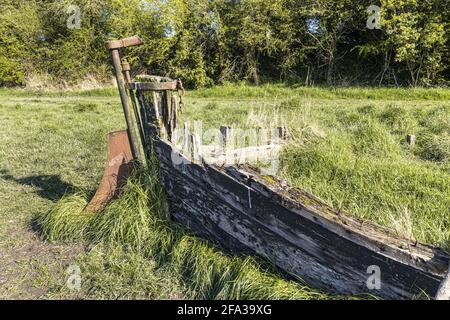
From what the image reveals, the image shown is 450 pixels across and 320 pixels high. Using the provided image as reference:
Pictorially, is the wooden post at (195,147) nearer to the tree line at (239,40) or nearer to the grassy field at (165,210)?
the grassy field at (165,210)

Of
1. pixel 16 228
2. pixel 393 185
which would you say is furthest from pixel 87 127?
pixel 393 185

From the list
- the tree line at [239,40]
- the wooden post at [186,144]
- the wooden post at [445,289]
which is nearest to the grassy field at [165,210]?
the wooden post at [445,289]

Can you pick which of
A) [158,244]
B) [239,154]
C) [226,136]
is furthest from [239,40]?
[158,244]

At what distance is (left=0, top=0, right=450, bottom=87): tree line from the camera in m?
13.6

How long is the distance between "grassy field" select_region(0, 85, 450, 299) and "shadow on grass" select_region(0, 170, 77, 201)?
0.01 meters

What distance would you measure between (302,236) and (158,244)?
1590mm

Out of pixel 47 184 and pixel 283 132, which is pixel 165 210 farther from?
pixel 47 184

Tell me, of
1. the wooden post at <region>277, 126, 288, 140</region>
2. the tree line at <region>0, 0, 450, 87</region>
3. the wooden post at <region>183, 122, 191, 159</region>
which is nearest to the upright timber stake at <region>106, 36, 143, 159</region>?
the wooden post at <region>183, 122, 191, 159</region>

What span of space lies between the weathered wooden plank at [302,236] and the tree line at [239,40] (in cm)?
1126

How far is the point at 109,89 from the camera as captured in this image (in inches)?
661

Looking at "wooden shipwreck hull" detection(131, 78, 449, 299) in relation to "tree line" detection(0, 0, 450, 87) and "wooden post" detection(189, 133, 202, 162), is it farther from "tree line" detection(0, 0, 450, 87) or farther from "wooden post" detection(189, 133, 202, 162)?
"tree line" detection(0, 0, 450, 87)

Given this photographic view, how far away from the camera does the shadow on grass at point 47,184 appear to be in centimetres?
516

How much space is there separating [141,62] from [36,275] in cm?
1598
